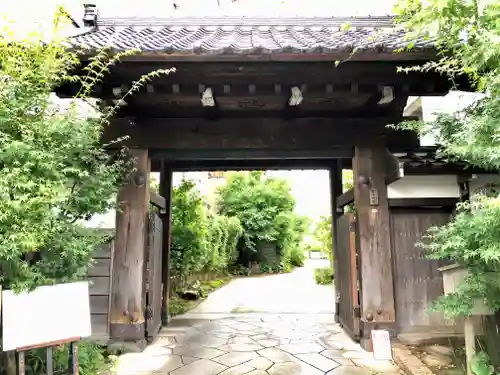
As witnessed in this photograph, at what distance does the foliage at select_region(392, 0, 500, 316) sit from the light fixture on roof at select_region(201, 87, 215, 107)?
2158 millimetres

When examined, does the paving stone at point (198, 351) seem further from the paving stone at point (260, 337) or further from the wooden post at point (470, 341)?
the wooden post at point (470, 341)

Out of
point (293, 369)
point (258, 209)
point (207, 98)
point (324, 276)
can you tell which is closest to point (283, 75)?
point (207, 98)

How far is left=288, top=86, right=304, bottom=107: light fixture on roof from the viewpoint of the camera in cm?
427

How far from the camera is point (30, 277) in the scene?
281 cm

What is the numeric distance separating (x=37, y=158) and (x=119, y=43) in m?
1.85

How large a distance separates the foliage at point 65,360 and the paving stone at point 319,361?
7.62 ft

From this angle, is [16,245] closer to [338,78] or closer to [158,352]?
[158,352]

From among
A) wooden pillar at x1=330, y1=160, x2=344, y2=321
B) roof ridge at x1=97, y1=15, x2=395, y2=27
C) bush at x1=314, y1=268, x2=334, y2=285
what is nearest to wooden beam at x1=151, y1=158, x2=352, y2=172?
wooden pillar at x1=330, y1=160, x2=344, y2=321

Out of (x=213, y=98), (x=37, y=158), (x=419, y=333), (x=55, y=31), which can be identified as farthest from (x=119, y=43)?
(x=419, y=333)

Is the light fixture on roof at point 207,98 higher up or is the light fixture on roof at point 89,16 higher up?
the light fixture on roof at point 89,16

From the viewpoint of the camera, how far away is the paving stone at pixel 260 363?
4062 mm

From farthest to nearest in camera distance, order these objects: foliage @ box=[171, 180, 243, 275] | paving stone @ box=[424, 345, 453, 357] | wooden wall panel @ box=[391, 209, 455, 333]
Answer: foliage @ box=[171, 180, 243, 275] < wooden wall panel @ box=[391, 209, 455, 333] < paving stone @ box=[424, 345, 453, 357]

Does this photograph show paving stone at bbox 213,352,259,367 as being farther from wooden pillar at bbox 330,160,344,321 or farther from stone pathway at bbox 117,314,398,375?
wooden pillar at bbox 330,160,344,321

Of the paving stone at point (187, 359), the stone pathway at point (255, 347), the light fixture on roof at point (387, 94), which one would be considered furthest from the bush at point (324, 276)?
the light fixture on roof at point (387, 94)
